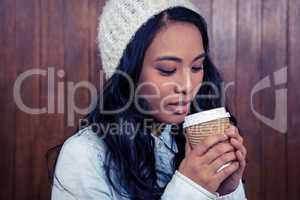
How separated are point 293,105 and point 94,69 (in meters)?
0.82

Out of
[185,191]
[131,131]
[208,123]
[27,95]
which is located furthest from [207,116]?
[27,95]

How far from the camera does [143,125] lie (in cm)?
105

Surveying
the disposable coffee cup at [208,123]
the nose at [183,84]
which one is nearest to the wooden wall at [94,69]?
the nose at [183,84]

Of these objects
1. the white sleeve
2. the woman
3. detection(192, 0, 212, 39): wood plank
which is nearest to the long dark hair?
the woman

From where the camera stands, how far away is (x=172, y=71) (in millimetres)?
971

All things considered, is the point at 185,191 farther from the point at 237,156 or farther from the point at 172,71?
the point at 172,71

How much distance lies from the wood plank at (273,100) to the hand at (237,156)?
939 millimetres

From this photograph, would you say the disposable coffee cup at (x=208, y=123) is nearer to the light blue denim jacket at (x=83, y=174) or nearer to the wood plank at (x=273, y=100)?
the light blue denim jacket at (x=83, y=174)

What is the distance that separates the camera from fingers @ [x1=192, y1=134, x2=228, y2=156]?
815 millimetres

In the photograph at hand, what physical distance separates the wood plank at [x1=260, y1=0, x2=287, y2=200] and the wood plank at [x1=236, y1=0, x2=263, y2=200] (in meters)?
0.02

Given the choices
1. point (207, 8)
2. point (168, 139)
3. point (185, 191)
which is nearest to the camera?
point (185, 191)

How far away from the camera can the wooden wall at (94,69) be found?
1.79 meters

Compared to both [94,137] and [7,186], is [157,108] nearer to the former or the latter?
[94,137]

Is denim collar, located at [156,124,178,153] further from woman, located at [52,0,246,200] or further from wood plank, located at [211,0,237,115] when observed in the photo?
wood plank, located at [211,0,237,115]
